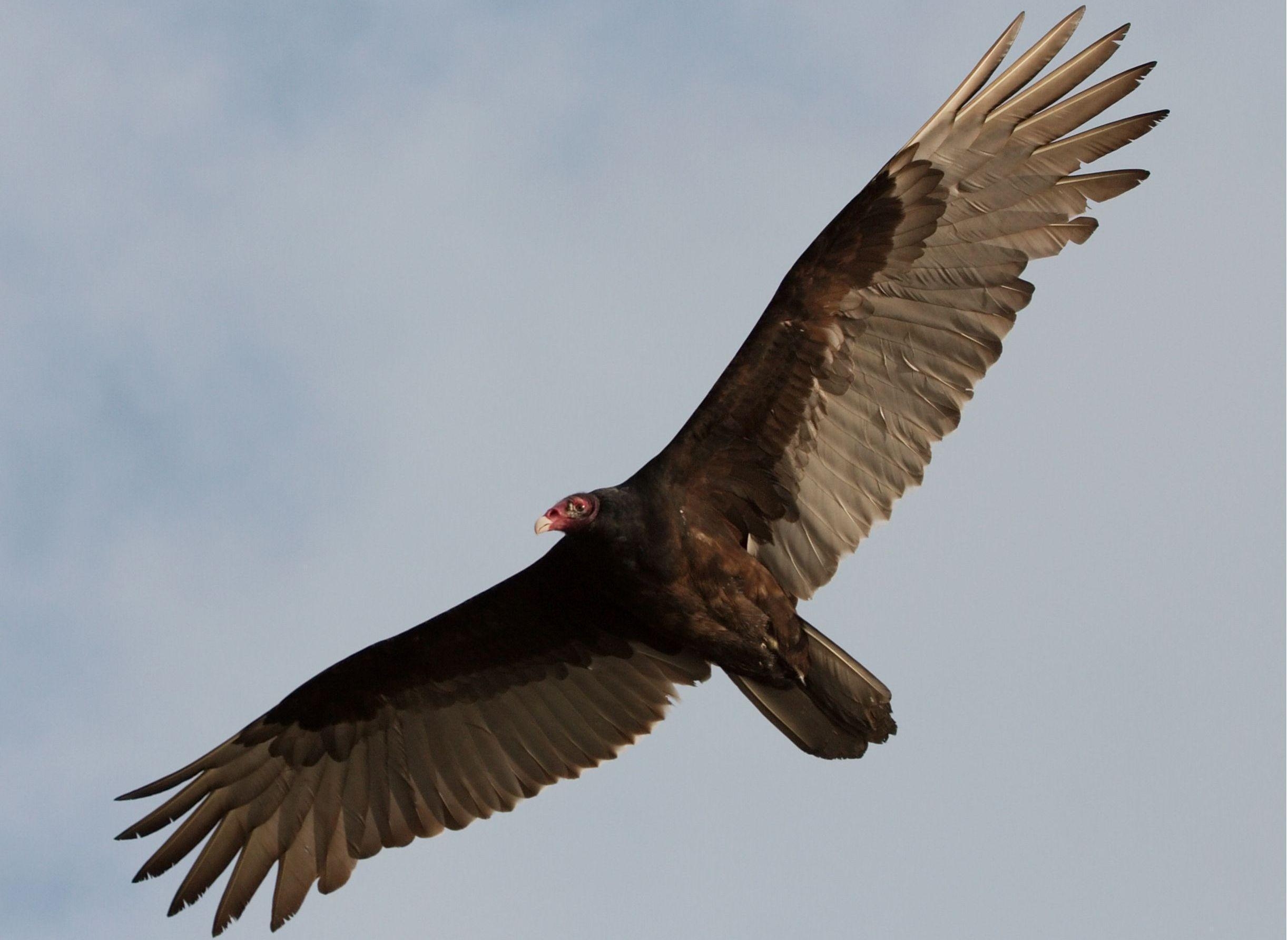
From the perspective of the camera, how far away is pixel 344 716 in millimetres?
7801

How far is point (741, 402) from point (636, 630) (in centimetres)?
116

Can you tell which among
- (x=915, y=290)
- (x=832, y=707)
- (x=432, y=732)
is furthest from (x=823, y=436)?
(x=432, y=732)

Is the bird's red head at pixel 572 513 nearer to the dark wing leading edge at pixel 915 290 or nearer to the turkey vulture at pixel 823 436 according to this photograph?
the turkey vulture at pixel 823 436

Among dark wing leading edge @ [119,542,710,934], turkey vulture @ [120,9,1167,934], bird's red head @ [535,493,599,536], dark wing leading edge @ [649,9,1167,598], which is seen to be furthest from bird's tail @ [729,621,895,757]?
bird's red head @ [535,493,599,536]

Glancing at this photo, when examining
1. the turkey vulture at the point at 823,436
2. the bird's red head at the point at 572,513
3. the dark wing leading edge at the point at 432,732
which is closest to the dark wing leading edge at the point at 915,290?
the turkey vulture at the point at 823,436

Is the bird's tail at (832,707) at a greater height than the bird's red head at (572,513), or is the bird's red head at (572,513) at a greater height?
the bird's red head at (572,513)

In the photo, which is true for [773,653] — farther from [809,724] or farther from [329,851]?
[329,851]

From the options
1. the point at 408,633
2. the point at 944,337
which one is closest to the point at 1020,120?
the point at 944,337

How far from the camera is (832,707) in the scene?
7.05 meters

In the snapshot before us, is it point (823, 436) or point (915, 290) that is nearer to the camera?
point (915, 290)

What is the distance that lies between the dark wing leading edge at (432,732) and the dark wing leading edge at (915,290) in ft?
3.59

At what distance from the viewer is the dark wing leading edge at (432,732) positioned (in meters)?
7.57

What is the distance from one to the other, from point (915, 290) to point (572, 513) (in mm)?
1730

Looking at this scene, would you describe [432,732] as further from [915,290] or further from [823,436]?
[915,290]
